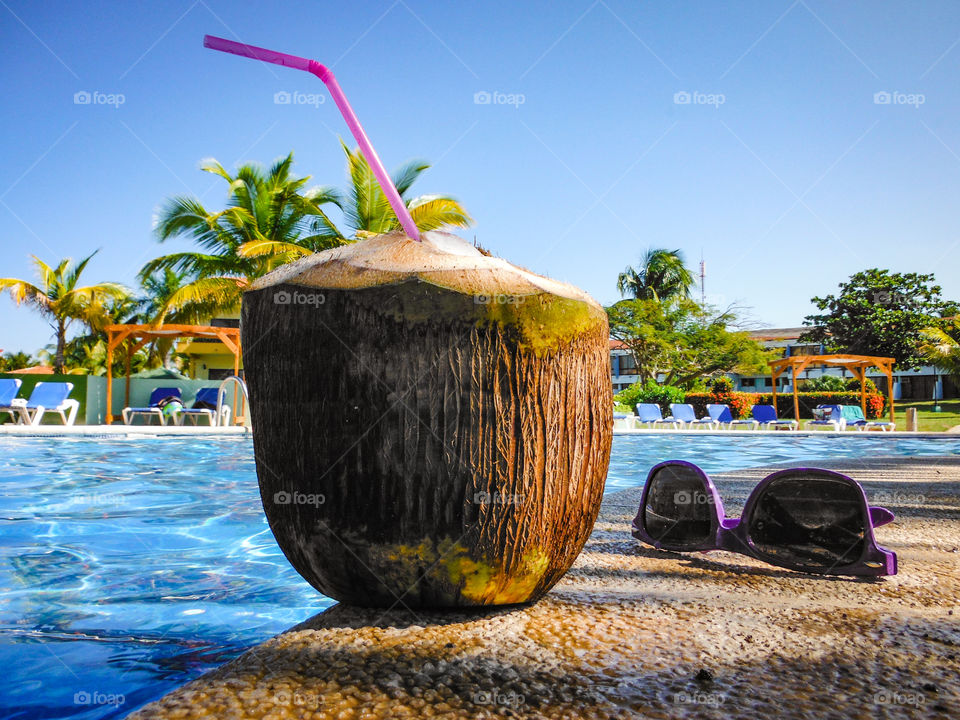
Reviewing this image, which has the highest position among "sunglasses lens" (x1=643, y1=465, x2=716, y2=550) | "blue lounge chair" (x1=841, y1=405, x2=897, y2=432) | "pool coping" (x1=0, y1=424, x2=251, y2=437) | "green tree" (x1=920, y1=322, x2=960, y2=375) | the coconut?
"green tree" (x1=920, y1=322, x2=960, y2=375)

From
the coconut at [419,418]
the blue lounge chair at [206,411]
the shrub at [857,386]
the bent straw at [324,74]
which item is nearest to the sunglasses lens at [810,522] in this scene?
the coconut at [419,418]

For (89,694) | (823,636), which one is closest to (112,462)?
(89,694)

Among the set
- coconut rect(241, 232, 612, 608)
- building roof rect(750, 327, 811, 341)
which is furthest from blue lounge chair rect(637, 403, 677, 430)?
building roof rect(750, 327, 811, 341)

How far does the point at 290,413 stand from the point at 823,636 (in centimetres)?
140

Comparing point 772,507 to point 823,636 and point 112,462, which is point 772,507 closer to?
point 823,636

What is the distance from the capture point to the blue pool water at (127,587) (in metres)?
1.88

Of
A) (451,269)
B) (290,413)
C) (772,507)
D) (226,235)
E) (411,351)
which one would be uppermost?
(226,235)

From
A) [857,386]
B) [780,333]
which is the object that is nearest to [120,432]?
[857,386]

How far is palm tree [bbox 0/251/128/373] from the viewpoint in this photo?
100 ft

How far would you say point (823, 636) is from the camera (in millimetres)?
1591

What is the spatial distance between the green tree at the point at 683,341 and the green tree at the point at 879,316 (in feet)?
44.9

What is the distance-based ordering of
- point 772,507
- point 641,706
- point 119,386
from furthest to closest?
point 119,386
point 772,507
point 641,706

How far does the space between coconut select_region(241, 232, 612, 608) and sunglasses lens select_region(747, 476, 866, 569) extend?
1139 mm

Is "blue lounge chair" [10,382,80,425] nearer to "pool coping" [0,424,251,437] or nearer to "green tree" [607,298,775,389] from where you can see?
"pool coping" [0,424,251,437]
